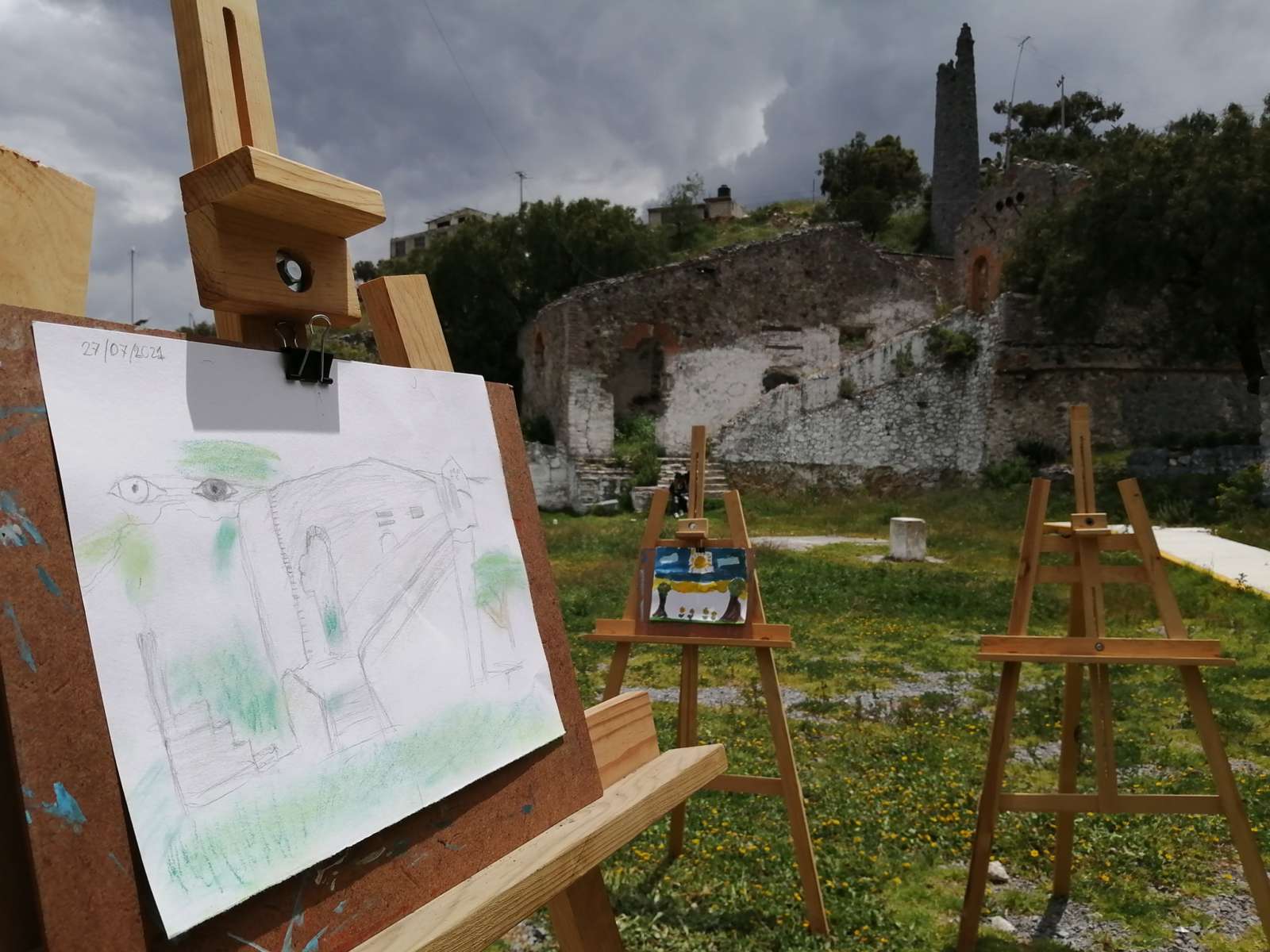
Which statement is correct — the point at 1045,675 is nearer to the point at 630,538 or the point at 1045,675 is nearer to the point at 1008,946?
the point at 1008,946

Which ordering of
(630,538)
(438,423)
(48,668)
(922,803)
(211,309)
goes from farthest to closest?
(630,538) < (922,803) < (438,423) < (211,309) < (48,668)

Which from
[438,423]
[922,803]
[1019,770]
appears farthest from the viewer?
[1019,770]

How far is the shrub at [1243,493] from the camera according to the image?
12320 mm

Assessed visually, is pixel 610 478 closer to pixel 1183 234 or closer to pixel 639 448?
pixel 639 448

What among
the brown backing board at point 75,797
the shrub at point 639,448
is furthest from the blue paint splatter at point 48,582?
the shrub at point 639,448

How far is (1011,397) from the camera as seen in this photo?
53.8ft

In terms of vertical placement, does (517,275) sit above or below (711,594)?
above

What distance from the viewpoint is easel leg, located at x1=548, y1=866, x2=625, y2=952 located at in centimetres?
175

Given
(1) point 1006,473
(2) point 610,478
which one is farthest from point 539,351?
(1) point 1006,473

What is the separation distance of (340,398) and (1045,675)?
21.5 ft

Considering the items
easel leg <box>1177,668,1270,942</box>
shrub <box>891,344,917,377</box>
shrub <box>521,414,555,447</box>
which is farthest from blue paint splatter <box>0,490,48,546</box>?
shrub <box>521,414,555,447</box>

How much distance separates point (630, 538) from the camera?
553 inches

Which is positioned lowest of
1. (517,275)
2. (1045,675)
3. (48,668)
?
(1045,675)

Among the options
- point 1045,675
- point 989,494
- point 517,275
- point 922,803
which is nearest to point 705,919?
point 922,803
